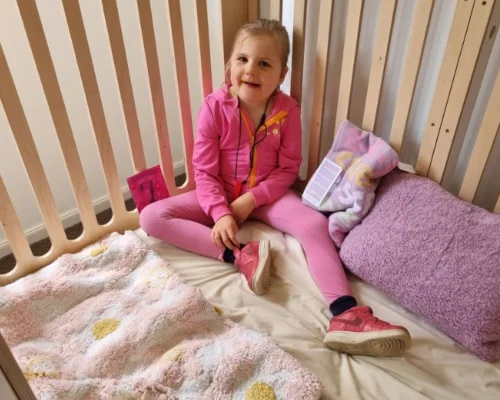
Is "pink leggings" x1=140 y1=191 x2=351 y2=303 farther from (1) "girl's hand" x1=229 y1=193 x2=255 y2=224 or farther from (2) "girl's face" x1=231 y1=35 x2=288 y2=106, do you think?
(2) "girl's face" x1=231 y1=35 x2=288 y2=106

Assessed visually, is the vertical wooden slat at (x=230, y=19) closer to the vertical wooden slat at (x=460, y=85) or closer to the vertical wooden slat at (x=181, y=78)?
the vertical wooden slat at (x=181, y=78)

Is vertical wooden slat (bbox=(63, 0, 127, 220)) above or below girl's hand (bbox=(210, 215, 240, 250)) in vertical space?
above

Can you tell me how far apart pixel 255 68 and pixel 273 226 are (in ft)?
1.40

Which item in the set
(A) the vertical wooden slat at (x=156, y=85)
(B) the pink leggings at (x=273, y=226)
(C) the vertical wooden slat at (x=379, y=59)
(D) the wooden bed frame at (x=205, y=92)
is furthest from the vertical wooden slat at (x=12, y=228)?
(C) the vertical wooden slat at (x=379, y=59)

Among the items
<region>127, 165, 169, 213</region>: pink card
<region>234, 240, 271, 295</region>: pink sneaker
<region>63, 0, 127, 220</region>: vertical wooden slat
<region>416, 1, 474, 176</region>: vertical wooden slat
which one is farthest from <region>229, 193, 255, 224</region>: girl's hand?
<region>416, 1, 474, 176</region>: vertical wooden slat

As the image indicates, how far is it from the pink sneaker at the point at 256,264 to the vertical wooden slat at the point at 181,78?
361 millimetres

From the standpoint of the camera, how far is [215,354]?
0.89 metres

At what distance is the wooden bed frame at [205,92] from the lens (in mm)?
924

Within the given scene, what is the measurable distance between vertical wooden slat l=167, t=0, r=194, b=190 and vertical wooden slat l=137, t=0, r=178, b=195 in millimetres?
49

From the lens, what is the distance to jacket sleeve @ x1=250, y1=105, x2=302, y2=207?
123cm

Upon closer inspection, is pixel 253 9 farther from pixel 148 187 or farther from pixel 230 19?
pixel 148 187

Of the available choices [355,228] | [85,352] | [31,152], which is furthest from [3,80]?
[355,228]

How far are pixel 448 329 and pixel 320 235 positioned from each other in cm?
36

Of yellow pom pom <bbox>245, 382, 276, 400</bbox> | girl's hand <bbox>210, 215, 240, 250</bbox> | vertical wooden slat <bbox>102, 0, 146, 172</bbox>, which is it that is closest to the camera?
yellow pom pom <bbox>245, 382, 276, 400</bbox>
